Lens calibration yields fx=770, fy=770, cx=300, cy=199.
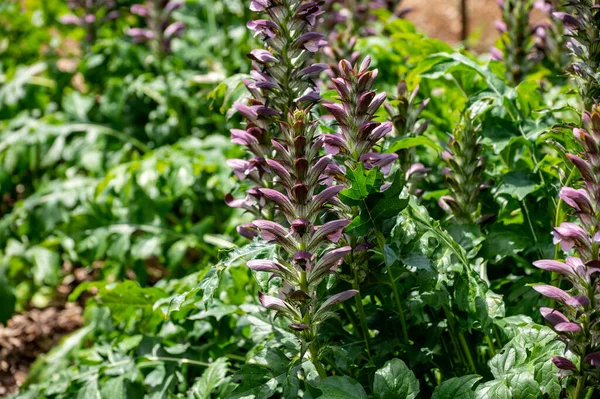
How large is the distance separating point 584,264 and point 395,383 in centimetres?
69

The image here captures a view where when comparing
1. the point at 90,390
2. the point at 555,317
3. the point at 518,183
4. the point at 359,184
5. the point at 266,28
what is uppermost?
the point at 266,28

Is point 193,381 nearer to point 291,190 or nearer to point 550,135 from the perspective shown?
point 291,190

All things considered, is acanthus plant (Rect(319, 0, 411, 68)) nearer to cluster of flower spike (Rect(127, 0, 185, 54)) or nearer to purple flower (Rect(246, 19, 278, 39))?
cluster of flower spike (Rect(127, 0, 185, 54))

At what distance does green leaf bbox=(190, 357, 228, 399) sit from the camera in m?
3.02

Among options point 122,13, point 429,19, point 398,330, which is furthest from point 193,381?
point 429,19

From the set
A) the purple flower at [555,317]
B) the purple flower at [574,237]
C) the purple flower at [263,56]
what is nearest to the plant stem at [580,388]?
the purple flower at [555,317]

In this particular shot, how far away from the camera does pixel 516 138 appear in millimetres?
3107

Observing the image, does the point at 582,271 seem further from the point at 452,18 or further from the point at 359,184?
the point at 452,18

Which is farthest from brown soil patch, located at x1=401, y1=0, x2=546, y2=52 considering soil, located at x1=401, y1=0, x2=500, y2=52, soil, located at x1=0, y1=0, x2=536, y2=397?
soil, located at x1=0, y1=0, x2=536, y2=397

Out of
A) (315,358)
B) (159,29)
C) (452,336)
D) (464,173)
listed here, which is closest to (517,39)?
(464,173)

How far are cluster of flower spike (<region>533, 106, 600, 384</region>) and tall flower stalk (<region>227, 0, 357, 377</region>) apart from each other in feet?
2.16

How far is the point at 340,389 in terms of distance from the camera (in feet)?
7.96

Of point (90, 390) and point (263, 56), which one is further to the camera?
point (90, 390)

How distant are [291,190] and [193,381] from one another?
1.61 meters
